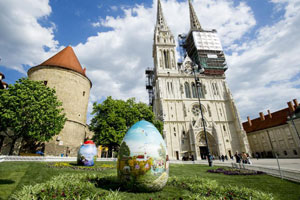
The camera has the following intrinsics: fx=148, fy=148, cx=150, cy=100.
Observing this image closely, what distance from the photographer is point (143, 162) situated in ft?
17.0

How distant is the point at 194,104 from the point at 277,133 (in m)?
21.1

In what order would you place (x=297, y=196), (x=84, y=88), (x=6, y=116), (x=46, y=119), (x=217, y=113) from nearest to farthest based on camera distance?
(x=297, y=196)
(x=6, y=116)
(x=46, y=119)
(x=84, y=88)
(x=217, y=113)

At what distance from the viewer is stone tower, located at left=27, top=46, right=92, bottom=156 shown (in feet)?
82.7

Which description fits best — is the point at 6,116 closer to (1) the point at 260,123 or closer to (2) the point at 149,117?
(2) the point at 149,117

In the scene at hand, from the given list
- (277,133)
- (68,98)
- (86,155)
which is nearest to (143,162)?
(86,155)

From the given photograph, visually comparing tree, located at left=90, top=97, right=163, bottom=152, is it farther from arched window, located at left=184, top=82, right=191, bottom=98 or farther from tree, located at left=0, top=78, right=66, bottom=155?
arched window, located at left=184, top=82, right=191, bottom=98

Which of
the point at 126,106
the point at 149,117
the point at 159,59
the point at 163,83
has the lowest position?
the point at 149,117

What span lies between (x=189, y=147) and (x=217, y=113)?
12.5 metres

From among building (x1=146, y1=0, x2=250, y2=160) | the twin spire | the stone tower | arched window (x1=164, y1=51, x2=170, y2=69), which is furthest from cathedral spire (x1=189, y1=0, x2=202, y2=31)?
the stone tower

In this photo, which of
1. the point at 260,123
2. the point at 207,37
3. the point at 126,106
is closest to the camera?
the point at 126,106

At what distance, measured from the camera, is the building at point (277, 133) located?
107 feet

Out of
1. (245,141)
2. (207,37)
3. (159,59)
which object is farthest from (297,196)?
(207,37)

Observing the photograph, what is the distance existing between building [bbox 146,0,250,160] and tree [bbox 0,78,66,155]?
21998 millimetres

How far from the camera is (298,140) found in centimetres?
3156
